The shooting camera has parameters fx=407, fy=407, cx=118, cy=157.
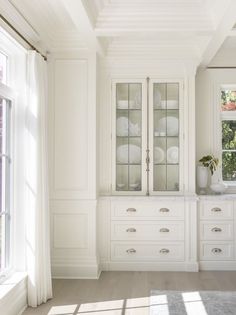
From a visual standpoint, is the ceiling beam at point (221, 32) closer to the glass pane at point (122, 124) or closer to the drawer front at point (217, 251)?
the glass pane at point (122, 124)

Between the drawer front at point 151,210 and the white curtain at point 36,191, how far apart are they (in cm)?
130

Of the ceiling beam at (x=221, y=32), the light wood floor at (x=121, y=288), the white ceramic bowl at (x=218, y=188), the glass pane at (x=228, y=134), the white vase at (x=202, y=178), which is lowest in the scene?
the light wood floor at (x=121, y=288)

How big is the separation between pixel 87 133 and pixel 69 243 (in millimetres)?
1244

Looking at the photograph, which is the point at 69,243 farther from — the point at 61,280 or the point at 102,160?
the point at 102,160

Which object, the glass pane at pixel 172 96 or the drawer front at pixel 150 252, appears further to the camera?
the glass pane at pixel 172 96

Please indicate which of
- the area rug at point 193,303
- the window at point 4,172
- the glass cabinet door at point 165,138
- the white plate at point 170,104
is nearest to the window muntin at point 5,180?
the window at point 4,172

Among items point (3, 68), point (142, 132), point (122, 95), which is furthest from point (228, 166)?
point (3, 68)

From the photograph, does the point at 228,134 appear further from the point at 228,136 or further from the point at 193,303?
the point at 193,303

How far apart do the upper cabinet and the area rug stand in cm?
139

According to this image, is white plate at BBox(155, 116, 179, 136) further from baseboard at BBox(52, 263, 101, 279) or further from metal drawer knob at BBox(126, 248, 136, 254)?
baseboard at BBox(52, 263, 101, 279)

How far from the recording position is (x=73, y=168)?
4.53m

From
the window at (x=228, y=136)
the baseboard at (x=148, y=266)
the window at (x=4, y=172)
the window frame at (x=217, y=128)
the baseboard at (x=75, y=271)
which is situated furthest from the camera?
the window at (x=228, y=136)

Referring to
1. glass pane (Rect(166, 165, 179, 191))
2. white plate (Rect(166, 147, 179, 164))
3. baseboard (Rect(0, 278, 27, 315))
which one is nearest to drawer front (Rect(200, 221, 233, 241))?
glass pane (Rect(166, 165, 179, 191))

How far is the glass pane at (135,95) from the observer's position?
16.3 feet
